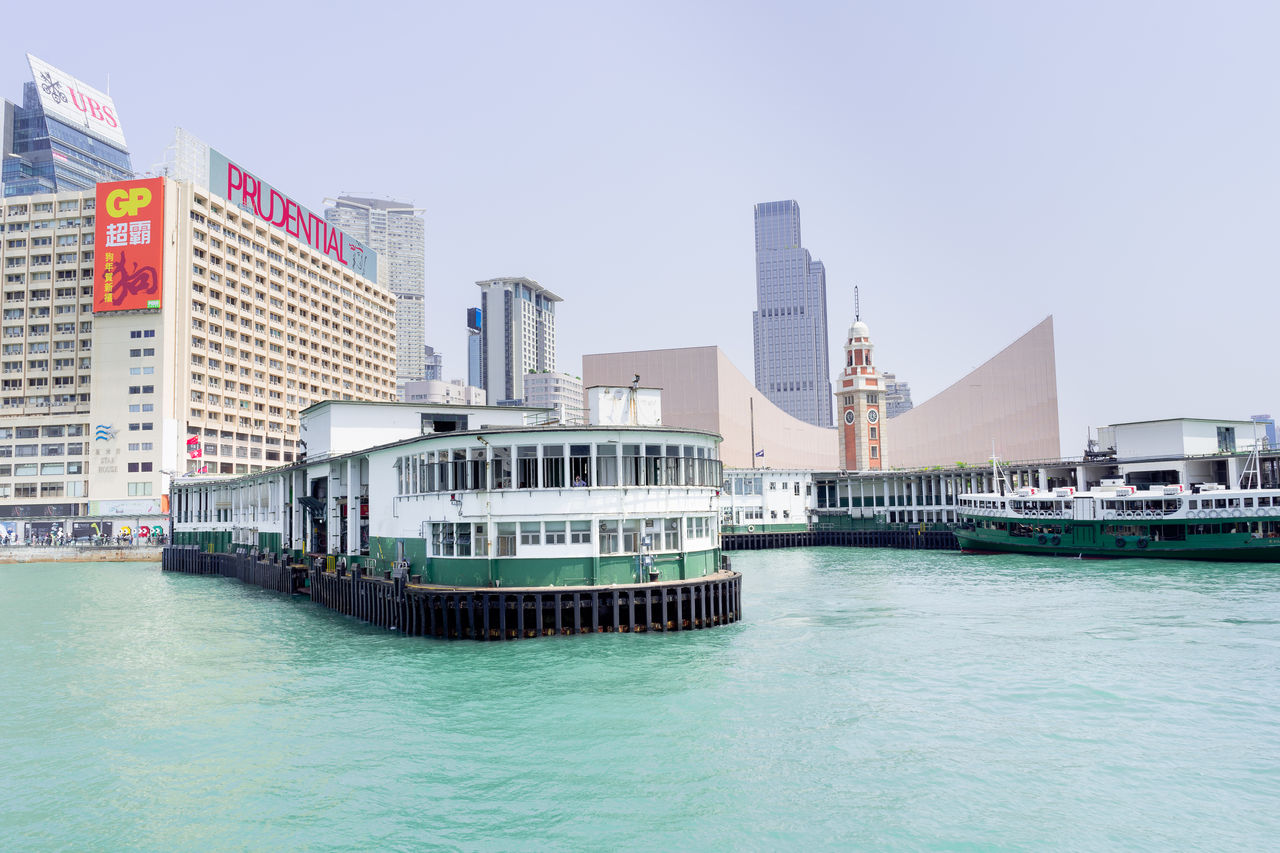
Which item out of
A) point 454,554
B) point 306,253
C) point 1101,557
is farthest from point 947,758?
point 306,253

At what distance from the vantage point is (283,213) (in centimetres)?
13462

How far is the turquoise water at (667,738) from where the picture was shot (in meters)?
15.6

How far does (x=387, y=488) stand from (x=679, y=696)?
21508mm

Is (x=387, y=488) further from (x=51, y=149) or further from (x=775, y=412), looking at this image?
(x=51, y=149)

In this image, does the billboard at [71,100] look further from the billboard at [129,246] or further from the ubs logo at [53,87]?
the billboard at [129,246]

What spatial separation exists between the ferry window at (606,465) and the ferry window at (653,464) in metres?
1.21

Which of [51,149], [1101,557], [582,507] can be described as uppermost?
[51,149]

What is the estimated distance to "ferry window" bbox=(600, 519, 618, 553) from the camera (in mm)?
33062

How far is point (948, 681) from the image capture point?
25.4m

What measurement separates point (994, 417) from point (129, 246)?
11870 cm

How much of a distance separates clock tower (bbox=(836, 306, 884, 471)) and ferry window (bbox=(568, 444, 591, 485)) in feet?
303

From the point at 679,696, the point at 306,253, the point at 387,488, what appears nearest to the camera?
the point at 679,696

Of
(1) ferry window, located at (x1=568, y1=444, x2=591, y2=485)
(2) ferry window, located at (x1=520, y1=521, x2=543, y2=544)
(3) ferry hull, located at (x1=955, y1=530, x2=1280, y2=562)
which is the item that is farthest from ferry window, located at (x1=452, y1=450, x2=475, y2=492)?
(3) ferry hull, located at (x1=955, y1=530, x2=1280, y2=562)

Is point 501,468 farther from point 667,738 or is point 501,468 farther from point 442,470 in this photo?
point 667,738
